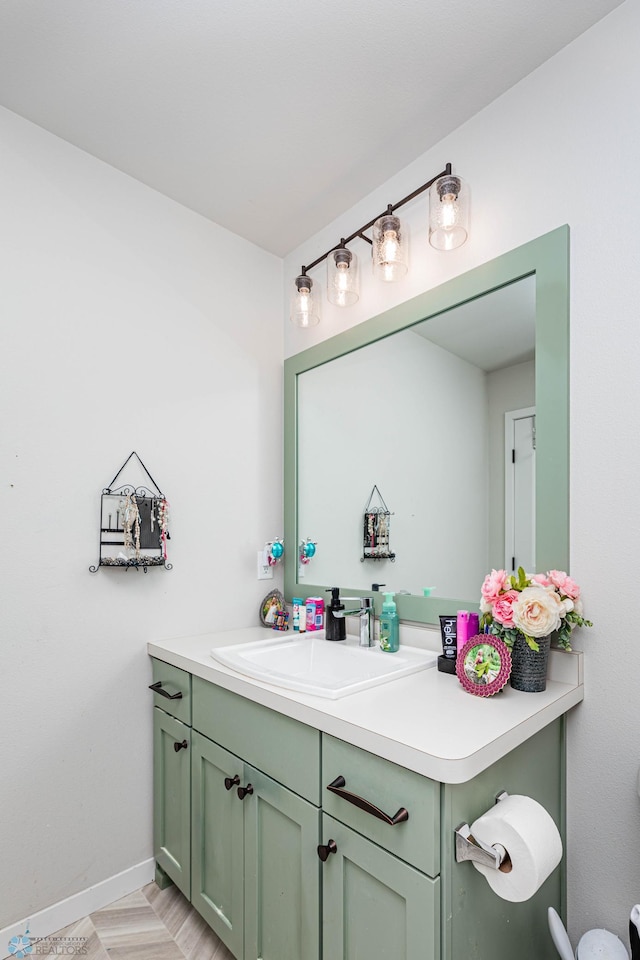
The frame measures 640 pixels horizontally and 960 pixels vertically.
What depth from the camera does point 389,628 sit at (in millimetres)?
1642

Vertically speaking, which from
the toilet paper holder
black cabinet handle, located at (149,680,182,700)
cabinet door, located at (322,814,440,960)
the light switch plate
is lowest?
cabinet door, located at (322,814,440,960)

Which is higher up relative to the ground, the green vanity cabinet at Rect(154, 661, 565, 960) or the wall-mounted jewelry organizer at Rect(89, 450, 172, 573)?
the wall-mounted jewelry organizer at Rect(89, 450, 172, 573)

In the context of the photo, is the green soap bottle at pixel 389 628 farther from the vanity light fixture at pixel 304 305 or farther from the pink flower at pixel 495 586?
the vanity light fixture at pixel 304 305

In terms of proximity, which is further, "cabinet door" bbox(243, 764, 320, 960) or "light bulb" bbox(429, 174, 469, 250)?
"light bulb" bbox(429, 174, 469, 250)

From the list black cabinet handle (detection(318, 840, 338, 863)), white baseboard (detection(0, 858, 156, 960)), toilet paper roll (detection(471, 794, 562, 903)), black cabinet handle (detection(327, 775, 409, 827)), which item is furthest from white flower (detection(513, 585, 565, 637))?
white baseboard (detection(0, 858, 156, 960))

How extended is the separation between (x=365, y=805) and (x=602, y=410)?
3.39 feet

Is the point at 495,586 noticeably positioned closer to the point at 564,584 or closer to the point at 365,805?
the point at 564,584

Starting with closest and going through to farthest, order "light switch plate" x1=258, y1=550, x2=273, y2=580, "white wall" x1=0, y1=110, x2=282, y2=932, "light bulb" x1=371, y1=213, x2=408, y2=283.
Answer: "white wall" x1=0, y1=110, x2=282, y2=932 < "light bulb" x1=371, y1=213, x2=408, y2=283 < "light switch plate" x1=258, y1=550, x2=273, y2=580

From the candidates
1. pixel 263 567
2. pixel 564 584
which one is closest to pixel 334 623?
pixel 263 567

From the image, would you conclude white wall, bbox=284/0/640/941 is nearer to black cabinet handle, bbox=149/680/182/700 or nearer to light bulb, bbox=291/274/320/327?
light bulb, bbox=291/274/320/327

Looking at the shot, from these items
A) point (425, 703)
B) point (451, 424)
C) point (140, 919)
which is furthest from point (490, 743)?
point (140, 919)

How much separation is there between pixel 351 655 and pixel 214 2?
71.6 inches

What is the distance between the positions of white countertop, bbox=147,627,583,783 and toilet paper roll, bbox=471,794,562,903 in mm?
89

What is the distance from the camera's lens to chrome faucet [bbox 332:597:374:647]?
1.71m
